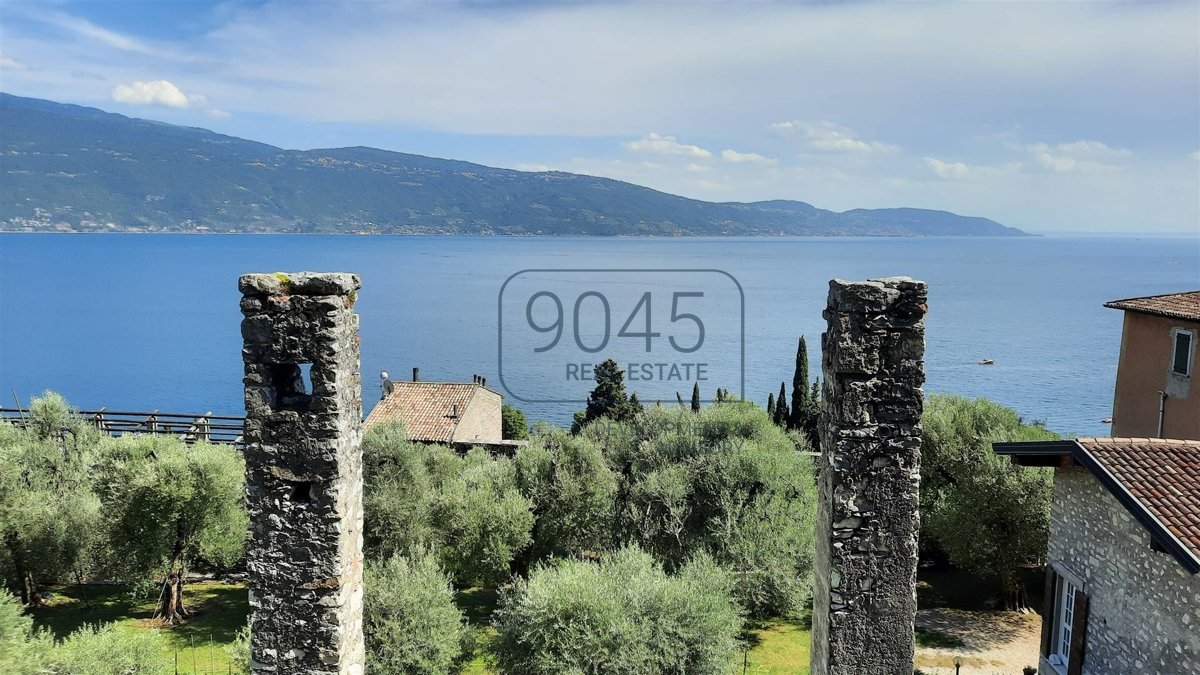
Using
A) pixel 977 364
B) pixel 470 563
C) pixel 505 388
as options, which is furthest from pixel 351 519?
pixel 977 364

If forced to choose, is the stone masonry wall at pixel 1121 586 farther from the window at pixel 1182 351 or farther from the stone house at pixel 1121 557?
the window at pixel 1182 351

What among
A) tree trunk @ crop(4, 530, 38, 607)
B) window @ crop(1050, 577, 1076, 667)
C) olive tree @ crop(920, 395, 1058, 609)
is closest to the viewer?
window @ crop(1050, 577, 1076, 667)

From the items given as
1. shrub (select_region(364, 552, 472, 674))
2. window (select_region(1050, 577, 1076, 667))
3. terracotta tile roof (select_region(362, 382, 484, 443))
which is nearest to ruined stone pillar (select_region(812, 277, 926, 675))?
window (select_region(1050, 577, 1076, 667))

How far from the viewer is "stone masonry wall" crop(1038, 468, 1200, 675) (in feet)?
33.8

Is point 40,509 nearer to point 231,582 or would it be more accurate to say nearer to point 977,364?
point 231,582

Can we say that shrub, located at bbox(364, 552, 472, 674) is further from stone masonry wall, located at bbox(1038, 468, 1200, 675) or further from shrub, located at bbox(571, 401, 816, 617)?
stone masonry wall, located at bbox(1038, 468, 1200, 675)

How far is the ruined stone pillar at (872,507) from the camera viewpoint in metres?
6.25

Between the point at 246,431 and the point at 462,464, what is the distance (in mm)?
21335

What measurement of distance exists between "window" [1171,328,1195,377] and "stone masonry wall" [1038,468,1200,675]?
378 inches

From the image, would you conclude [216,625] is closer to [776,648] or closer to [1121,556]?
[776,648]

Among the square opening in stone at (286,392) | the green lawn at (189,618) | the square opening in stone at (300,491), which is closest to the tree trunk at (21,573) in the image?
the green lawn at (189,618)

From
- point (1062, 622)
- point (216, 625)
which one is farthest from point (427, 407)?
point (1062, 622)

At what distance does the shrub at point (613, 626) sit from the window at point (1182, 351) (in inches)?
582

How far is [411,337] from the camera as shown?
95688mm
